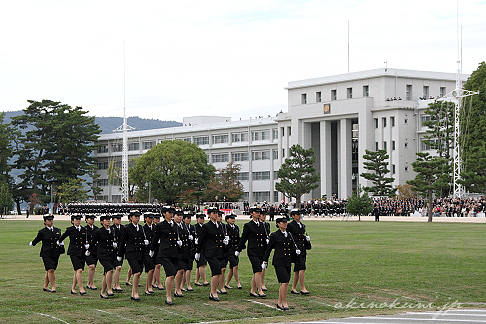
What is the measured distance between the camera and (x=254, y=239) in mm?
17125

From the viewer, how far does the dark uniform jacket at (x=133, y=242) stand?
661 inches

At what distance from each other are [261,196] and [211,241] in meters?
104

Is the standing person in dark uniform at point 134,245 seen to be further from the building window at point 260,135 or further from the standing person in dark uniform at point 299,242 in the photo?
the building window at point 260,135

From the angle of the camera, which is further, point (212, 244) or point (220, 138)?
point (220, 138)

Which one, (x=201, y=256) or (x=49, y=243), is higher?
(x=49, y=243)

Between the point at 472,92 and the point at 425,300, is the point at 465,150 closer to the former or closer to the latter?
the point at 472,92

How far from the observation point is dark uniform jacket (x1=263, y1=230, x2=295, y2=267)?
15.5 m

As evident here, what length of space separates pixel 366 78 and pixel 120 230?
88.1 m

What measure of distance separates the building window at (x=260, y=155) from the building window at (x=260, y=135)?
229 cm

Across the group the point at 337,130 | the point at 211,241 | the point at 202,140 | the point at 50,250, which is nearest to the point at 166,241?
the point at 211,241

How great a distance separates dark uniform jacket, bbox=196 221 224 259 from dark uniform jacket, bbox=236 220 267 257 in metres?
0.48

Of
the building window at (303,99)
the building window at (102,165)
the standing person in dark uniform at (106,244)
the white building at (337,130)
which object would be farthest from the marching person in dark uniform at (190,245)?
the building window at (102,165)

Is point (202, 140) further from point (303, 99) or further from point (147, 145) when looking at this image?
point (303, 99)

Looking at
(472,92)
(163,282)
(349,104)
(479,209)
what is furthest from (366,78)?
(163,282)
